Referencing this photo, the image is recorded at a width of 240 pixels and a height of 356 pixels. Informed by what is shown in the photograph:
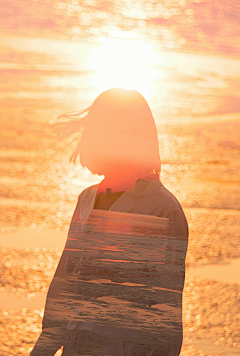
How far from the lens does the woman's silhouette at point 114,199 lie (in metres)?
0.53

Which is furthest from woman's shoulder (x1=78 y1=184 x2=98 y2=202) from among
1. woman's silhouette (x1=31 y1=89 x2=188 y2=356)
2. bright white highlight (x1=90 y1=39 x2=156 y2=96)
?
bright white highlight (x1=90 y1=39 x2=156 y2=96)

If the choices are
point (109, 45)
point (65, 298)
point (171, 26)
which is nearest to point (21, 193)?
point (65, 298)

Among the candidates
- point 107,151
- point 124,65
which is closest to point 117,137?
point 107,151

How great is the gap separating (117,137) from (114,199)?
0.13 metres

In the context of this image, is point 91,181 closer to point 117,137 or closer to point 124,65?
point 117,137

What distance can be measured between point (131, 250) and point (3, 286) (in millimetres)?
271

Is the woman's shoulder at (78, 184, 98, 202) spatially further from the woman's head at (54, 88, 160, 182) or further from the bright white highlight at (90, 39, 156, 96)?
the bright white highlight at (90, 39, 156, 96)

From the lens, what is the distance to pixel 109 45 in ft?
1.84

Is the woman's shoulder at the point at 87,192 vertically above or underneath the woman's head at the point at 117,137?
underneath

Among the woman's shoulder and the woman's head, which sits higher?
the woman's head

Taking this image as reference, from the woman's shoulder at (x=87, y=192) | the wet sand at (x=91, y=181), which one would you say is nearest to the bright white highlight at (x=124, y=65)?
the wet sand at (x=91, y=181)

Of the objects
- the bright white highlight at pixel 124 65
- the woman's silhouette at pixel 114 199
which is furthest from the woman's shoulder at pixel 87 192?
the bright white highlight at pixel 124 65

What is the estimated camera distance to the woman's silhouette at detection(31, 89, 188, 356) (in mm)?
531

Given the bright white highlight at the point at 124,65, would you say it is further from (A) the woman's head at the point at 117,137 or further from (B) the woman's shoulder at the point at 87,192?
(B) the woman's shoulder at the point at 87,192
